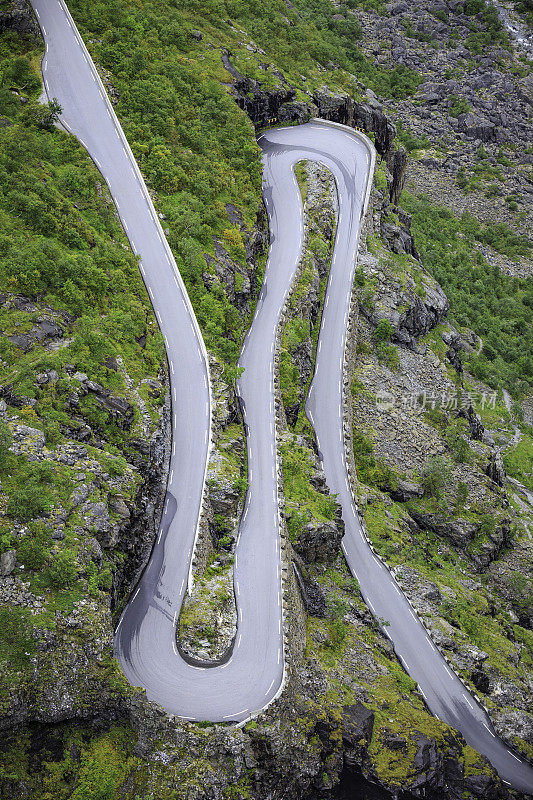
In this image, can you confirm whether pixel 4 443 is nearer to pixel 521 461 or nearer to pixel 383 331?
pixel 383 331

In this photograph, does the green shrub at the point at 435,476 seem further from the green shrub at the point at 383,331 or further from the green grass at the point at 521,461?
the green grass at the point at 521,461

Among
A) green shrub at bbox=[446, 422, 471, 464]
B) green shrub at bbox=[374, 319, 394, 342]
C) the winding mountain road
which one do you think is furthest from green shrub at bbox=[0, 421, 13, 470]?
green shrub at bbox=[446, 422, 471, 464]

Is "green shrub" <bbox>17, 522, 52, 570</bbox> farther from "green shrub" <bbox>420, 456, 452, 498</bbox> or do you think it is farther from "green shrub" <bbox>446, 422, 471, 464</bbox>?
"green shrub" <bbox>446, 422, 471, 464</bbox>

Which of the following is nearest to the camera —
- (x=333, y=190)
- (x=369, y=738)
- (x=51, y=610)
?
(x=51, y=610)

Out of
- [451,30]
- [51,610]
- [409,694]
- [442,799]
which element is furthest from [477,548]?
[451,30]

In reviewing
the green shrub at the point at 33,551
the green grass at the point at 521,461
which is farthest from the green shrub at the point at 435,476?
the green shrub at the point at 33,551

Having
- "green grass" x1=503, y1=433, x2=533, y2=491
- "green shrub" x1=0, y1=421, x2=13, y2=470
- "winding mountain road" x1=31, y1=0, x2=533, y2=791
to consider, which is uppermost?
"green shrub" x1=0, y1=421, x2=13, y2=470

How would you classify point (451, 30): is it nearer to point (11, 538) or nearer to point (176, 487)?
point (176, 487)

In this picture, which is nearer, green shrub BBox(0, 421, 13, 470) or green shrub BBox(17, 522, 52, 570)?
green shrub BBox(17, 522, 52, 570)
